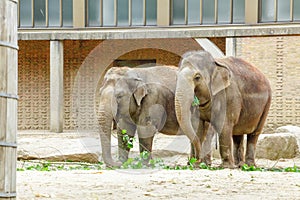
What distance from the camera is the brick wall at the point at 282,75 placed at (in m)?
23.3

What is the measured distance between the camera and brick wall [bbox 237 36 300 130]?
23281 millimetres

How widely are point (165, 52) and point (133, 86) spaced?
1349 cm

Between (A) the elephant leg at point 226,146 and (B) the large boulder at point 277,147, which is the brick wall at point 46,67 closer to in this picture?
(B) the large boulder at point 277,147

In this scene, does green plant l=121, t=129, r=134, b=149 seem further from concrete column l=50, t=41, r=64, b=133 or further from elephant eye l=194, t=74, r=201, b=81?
concrete column l=50, t=41, r=64, b=133

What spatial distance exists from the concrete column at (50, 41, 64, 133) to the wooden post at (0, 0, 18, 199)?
18.4 metres

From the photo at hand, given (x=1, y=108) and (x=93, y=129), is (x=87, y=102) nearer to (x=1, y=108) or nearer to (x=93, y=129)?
(x=93, y=129)

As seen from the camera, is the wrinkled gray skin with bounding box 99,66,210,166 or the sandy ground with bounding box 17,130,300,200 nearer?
the sandy ground with bounding box 17,130,300,200

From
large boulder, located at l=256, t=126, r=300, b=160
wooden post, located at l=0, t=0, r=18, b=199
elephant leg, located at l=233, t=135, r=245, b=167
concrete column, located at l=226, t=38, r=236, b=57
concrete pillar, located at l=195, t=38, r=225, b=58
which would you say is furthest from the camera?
concrete column, located at l=226, t=38, r=236, b=57

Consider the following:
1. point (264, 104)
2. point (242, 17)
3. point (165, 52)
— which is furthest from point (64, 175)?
point (165, 52)

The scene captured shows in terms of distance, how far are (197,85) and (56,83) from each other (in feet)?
41.8

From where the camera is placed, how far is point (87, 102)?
2747cm

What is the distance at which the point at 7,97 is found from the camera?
6.23 meters

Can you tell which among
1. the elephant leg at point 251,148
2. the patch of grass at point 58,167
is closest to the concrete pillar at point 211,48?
the patch of grass at point 58,167

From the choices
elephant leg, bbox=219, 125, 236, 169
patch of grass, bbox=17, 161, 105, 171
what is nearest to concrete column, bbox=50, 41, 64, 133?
patch of grass, bbox=17, 161, 105, 171
